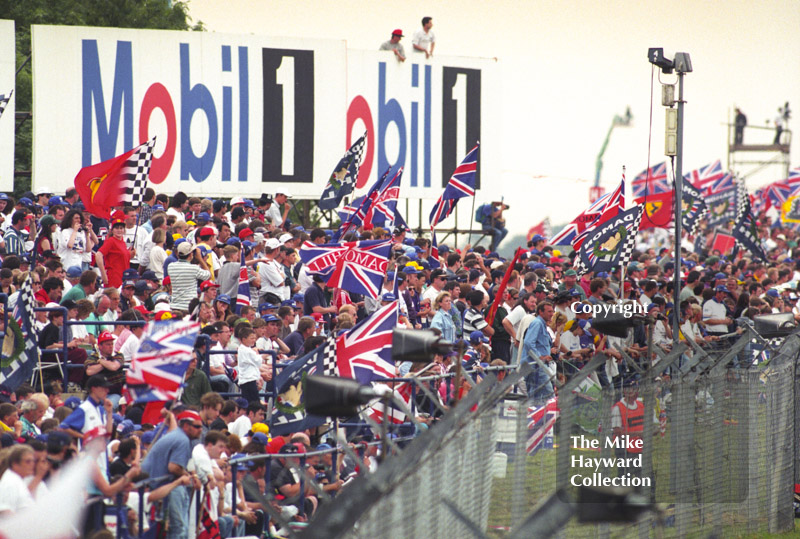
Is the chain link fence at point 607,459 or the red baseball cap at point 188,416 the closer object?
the chain link fence at point 607,459

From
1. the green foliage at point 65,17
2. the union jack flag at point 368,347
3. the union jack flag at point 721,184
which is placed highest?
the green foliage at point 65,17

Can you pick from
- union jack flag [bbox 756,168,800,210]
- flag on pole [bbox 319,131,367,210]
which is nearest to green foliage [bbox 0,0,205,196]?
flag on pole [bbox 319,131,367,210]

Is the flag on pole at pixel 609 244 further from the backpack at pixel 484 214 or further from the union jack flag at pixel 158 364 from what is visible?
the union jack flag at pixel 158 364

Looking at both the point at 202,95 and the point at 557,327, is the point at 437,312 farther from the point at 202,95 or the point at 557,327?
the point at 202,95

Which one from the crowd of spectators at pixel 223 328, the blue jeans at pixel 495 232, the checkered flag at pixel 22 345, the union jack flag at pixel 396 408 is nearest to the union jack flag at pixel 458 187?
the crowd of spectators at pixel 223 328

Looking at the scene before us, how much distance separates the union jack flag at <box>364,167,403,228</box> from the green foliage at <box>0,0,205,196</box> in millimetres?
14813

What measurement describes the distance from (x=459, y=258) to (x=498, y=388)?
12.3 m

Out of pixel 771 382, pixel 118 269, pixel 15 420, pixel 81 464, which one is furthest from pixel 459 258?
pixel 81 464

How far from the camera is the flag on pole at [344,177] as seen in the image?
927 inches

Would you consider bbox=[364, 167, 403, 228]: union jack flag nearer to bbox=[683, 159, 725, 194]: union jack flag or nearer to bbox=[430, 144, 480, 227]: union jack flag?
bbox=[430, 144, 480, 227]: union jack flag

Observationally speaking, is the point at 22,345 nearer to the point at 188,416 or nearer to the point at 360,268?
the point at 188,416

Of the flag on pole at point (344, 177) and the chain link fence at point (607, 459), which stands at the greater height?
the flag on pole at point (344, 177)

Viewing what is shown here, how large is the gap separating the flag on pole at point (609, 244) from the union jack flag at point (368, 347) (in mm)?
7296

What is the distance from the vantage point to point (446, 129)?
100ft
